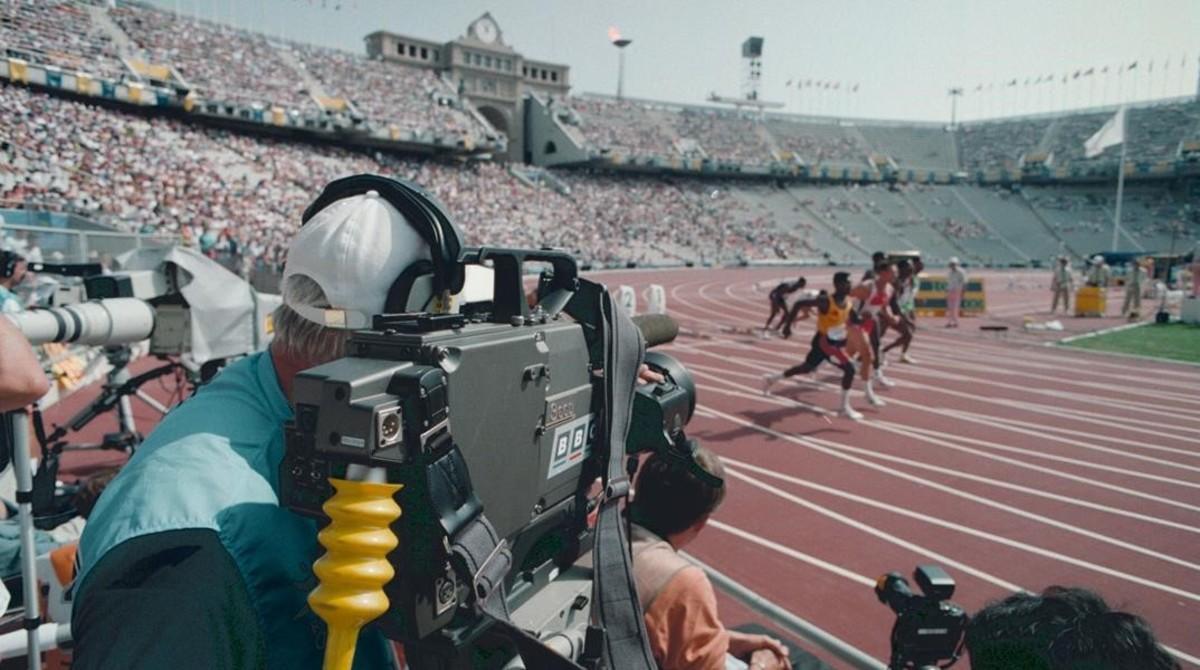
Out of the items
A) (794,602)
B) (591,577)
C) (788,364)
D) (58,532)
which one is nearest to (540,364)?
(591,577)

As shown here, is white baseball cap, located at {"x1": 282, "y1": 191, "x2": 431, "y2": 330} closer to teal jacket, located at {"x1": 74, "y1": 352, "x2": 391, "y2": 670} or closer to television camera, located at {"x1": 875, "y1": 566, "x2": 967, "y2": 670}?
teal jacket, located at {"x1": 74, "y1": 352, "x2": 391, "y2": 670}

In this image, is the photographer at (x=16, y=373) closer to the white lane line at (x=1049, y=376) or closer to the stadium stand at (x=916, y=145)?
the white lane line at (x=1049, y=376)

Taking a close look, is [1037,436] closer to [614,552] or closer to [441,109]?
[614,552]

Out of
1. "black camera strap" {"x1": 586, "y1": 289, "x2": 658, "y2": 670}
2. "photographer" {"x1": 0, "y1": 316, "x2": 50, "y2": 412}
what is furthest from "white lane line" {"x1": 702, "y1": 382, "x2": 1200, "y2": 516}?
"photographer" {"x1": 0, "y1": 316, "x2": 50, "y2": 412}

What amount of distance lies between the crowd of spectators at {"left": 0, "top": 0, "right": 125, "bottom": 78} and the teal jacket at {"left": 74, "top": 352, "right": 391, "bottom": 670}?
2193cm

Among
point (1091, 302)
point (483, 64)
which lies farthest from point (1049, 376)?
point (483, 64)

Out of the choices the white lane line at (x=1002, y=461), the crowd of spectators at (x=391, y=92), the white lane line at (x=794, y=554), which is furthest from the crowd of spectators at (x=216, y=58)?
the white lane line at (x=794, y=554)

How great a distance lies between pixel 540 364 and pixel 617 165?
53784 millimetres

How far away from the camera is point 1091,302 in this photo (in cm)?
2067

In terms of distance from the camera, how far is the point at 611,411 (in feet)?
4.11

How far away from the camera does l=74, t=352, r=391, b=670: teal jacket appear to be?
82 cm

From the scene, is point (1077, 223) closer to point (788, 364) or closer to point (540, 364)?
point (788, 364)

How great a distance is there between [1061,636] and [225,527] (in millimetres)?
1676

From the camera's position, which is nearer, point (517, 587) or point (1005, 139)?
point (517, 587)
